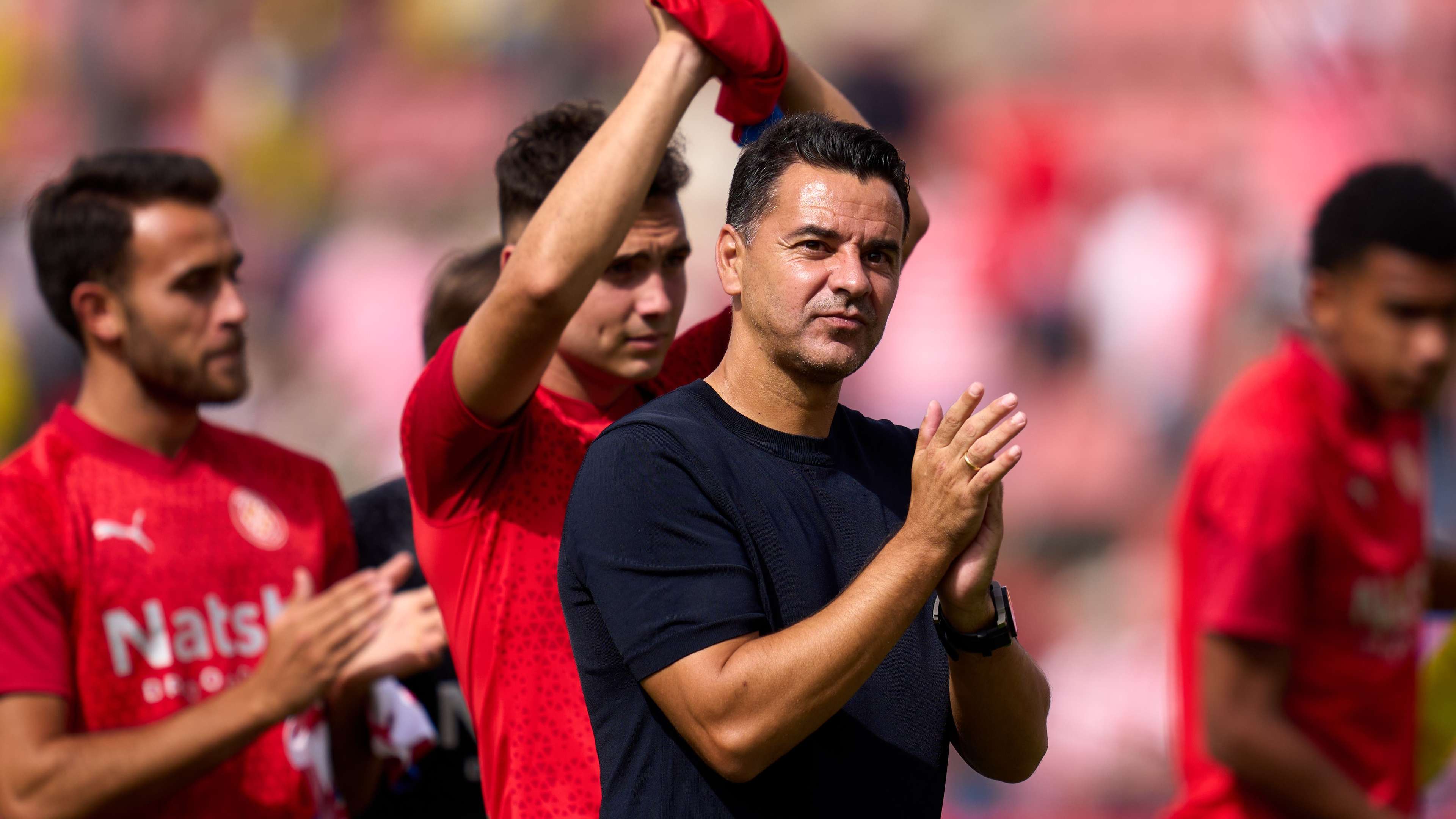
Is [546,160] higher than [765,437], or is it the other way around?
[546,160]

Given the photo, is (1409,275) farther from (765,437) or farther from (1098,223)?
(1098,223)

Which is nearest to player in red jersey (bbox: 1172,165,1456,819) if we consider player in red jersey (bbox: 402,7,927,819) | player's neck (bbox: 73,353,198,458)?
player in red jersey (bbox: 402,7,927,819)

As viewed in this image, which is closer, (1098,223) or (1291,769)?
(1291,769)

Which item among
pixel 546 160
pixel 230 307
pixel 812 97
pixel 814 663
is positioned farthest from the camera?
pixel 230 307

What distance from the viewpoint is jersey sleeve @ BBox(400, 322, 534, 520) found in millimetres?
2242

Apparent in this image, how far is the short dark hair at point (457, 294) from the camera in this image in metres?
3.34

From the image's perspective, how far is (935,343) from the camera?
20.9 feet

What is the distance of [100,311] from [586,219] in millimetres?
1855

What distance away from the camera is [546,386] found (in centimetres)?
250

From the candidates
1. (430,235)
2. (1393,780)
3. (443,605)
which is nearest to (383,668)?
(443,605)

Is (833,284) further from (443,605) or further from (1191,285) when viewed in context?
(1191,285)

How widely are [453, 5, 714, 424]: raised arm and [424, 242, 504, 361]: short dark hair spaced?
1125mm

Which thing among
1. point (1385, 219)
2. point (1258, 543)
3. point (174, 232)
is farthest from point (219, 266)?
point (1385, 219)

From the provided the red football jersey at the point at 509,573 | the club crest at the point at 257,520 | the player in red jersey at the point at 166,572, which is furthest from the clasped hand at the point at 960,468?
the club crest at the point at 257,520
